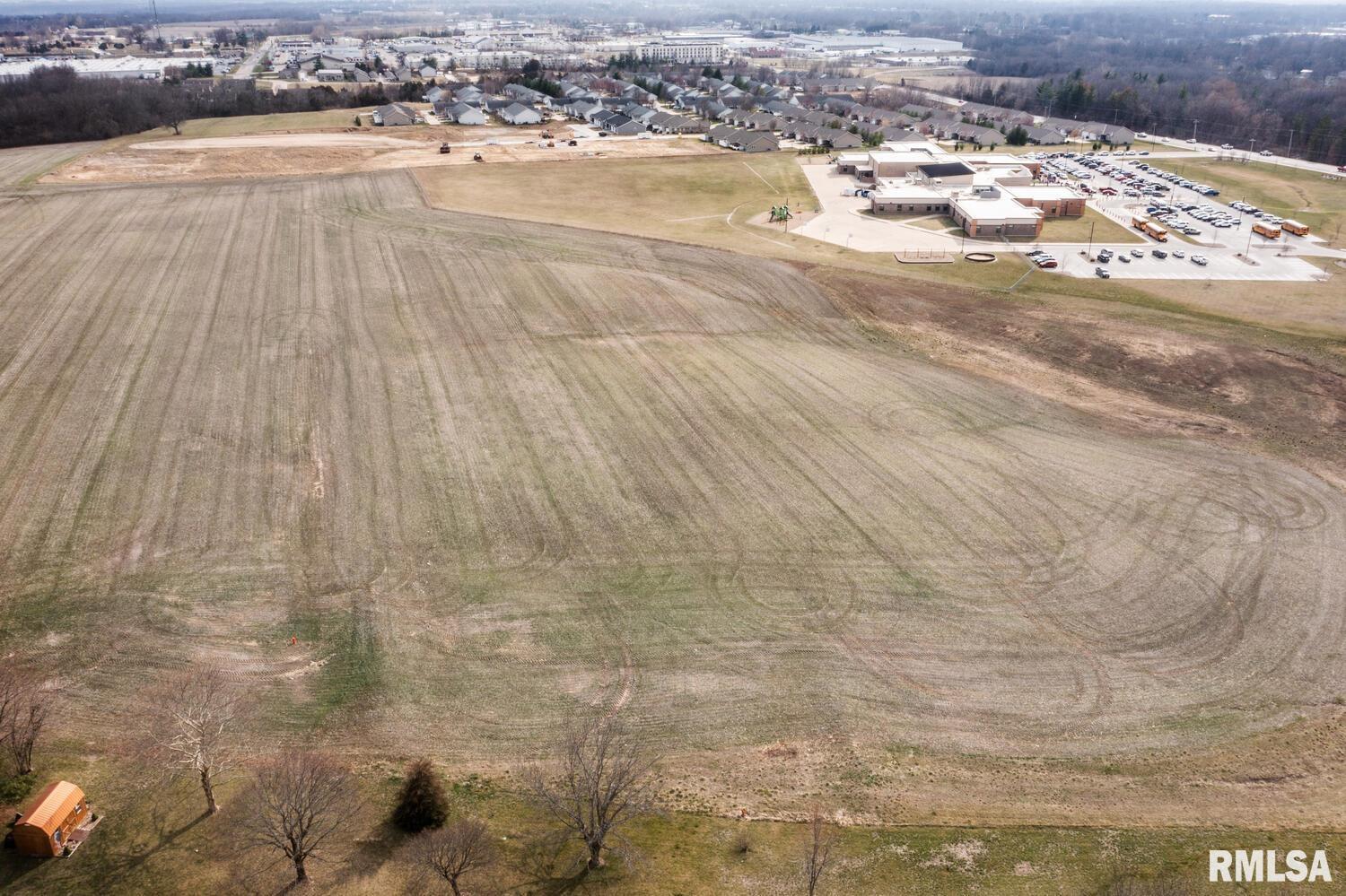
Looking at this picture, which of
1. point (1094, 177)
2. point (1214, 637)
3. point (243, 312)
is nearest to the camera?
point (1214, 637)

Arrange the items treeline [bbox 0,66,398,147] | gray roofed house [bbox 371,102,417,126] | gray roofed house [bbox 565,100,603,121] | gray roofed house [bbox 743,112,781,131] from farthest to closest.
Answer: gray roofed house [bbox 565,100,603,121]
gray roofed house [bbox 743,112,781,131]
gray roofed house [bbox 371,102,417,126]
treeline [bbox 0,66,398,147]

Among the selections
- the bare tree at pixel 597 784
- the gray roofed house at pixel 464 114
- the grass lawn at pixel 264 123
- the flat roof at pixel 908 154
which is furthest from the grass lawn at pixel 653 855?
the gray roofed house at pixel 464 114

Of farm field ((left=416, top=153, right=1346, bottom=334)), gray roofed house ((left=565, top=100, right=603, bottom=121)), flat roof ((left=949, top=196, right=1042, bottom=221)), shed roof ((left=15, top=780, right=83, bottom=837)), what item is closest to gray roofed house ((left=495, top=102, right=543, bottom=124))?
gray roofed house ((left=565, top=100, right=603, bottom=121))

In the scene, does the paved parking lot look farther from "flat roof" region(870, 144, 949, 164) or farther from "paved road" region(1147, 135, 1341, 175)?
"paved road" region(1147, 135, 1341, 175)

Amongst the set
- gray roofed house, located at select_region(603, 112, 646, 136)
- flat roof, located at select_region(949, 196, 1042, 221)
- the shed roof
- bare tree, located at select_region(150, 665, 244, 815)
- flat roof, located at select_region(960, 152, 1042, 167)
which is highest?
gray roofed house, located at select_region(603, 112, 646, 136)

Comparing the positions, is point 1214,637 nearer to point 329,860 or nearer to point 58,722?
point 329,860

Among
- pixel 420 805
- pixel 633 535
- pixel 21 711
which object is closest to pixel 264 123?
pixel 633 535

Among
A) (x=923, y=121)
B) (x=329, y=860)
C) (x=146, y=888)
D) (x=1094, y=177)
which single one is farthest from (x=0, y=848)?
(x=923, y=121)
